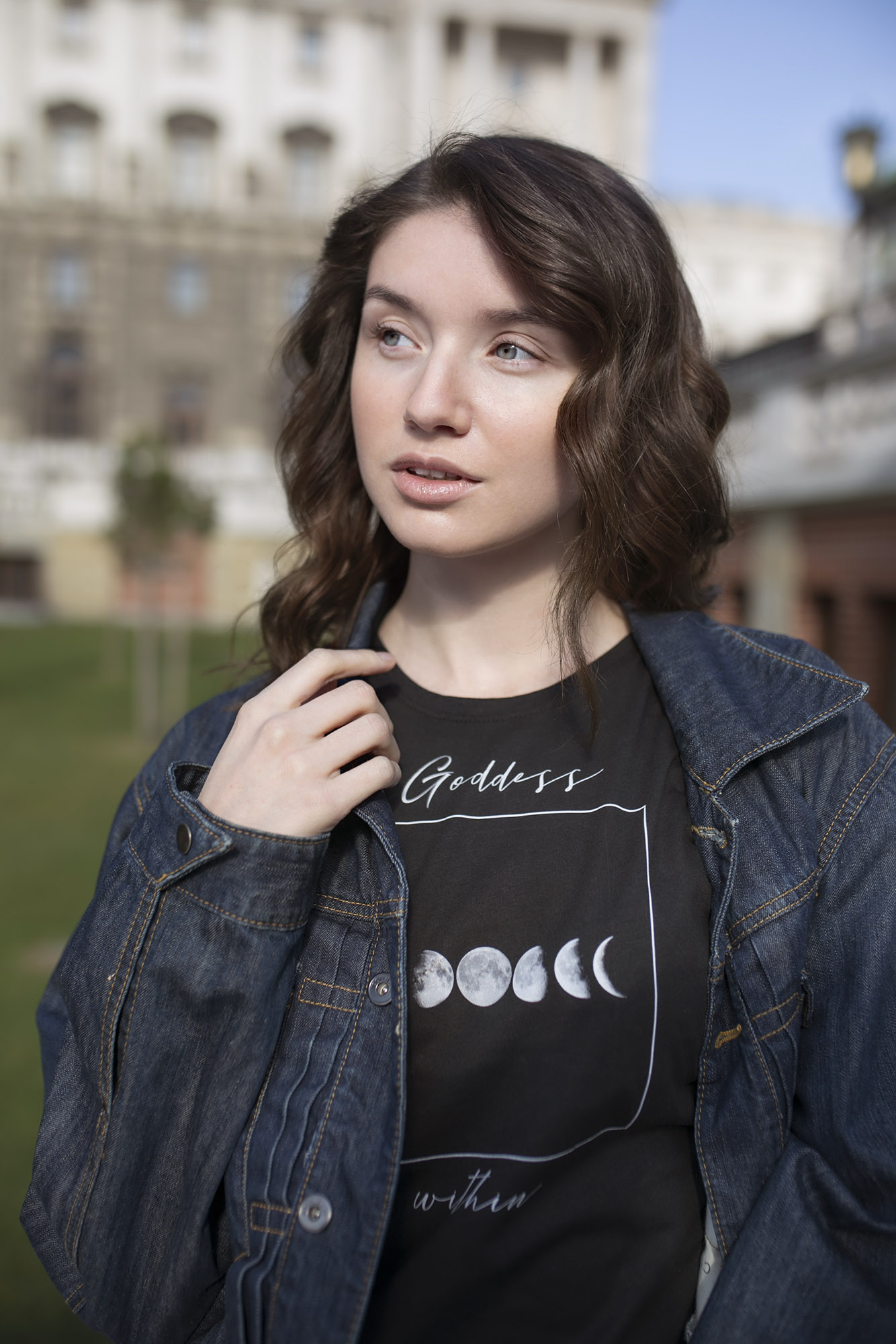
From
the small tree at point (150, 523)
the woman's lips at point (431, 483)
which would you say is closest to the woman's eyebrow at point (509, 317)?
the woman's lips at point (431, 483)

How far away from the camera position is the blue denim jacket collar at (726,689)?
144 centimetres

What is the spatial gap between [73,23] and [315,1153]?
39.6 meters

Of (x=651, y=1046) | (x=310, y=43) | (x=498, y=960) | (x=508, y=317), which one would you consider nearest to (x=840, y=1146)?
(x=651, y=1046)

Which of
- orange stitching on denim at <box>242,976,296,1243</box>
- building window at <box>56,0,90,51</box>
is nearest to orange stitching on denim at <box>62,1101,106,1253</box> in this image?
orange stitching on denim at <box>242,976,296,1243</box>

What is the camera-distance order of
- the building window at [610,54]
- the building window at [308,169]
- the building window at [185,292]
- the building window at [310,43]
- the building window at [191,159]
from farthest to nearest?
the building window at [610,54], the building window at [308,169], the building window at [310,43], the building window at [191,159], the building window at [185,292]

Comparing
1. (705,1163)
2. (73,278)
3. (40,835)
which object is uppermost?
(705,1163)

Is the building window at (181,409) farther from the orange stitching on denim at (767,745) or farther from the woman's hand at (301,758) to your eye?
the orange stitching on denim at (767,745)

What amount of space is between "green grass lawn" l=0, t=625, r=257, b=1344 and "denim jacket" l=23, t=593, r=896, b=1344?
1.66 ft

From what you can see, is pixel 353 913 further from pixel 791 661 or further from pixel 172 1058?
pixel 791 661

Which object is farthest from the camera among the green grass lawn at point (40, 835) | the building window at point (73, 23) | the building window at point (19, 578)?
the building window at point (73, 23)

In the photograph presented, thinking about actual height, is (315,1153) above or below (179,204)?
A: above

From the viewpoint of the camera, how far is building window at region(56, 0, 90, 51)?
106ft

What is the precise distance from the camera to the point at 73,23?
106 feet

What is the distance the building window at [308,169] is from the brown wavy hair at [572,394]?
34910mm
